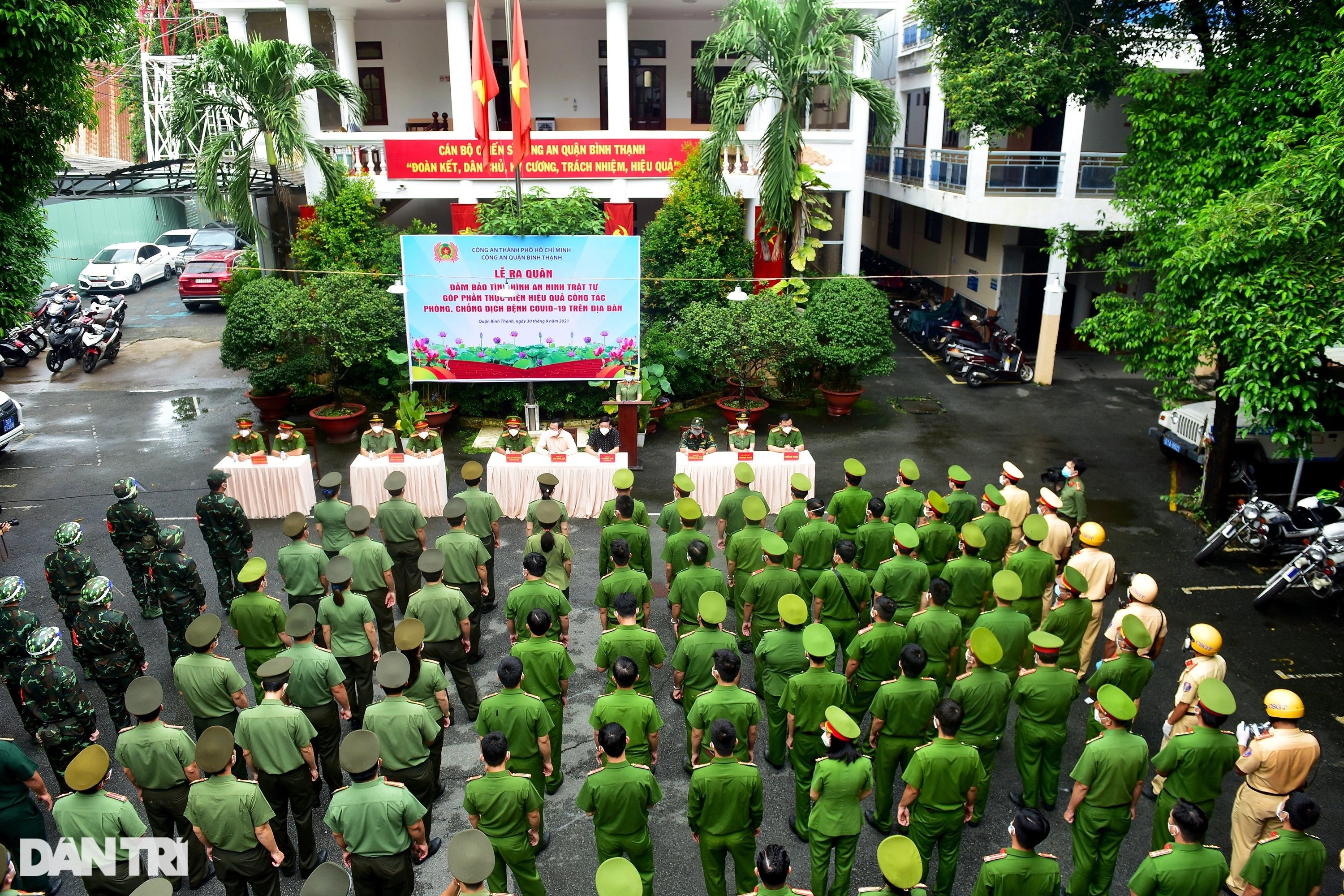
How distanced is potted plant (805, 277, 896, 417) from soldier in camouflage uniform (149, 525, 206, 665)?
30.7ft

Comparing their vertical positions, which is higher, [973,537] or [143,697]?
[973,537]

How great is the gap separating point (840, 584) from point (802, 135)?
1094 cm

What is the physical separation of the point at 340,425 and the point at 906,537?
9.51 metres

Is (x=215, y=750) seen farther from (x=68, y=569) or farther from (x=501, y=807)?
(x=68, y=569)

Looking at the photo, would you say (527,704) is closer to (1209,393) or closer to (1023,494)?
(1023,494)

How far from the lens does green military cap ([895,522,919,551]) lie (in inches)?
283

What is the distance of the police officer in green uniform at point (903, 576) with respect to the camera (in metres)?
7.19

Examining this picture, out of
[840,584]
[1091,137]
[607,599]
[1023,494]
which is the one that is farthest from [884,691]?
[1091,137]

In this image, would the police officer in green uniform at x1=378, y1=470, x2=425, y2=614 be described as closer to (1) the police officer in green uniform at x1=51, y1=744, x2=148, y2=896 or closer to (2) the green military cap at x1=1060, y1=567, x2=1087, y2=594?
(1) the police officer in green uniform at x1=51, y1=744, x2=148, y2=896

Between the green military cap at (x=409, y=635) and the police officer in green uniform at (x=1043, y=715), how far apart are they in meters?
3.85

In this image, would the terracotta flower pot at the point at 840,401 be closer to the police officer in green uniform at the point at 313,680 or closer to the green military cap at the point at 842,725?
the police officer in green uniform at the point at 313,680

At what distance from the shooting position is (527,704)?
5.48m

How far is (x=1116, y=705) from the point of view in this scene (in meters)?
5.32

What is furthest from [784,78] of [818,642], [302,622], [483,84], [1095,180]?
[302,622]
